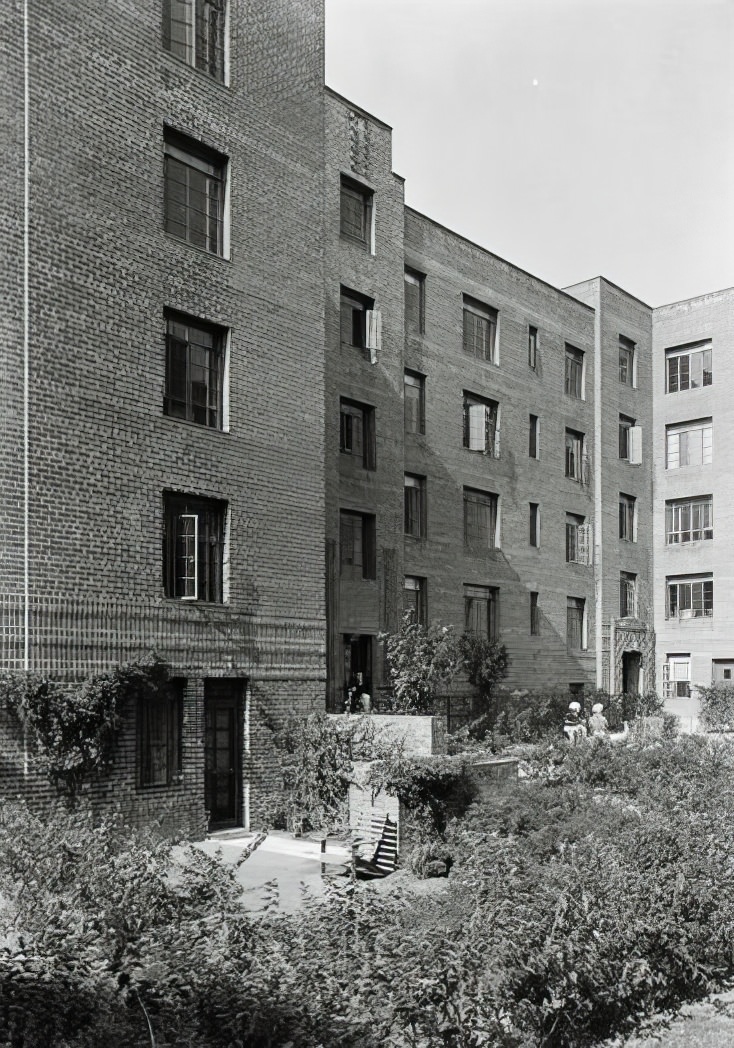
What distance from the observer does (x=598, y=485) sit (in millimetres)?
40000

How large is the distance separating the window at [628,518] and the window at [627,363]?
466 cm

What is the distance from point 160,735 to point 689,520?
30524 millimetres

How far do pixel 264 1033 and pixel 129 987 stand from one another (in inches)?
39.6

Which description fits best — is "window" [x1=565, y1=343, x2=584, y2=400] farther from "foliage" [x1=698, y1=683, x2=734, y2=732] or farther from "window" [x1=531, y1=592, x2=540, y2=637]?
"foliage" [x1=698, y1=683, x2=734, y2=732]

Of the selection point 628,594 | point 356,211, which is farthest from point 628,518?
point 356,211

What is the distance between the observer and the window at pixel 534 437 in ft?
120

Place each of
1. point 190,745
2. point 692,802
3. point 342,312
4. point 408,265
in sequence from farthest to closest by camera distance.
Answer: point 408,265
point 342,312
point 190,745
point 692,802

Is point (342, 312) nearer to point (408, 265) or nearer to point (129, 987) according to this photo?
point (408, 265)

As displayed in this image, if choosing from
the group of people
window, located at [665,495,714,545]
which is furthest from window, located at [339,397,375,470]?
window, located at [665,495,714,545]

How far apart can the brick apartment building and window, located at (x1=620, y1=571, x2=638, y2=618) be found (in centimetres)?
1378

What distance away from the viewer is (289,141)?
21.4 meters

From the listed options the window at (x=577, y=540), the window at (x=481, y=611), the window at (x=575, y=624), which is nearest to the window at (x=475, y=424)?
the window at (x=481, y=611)

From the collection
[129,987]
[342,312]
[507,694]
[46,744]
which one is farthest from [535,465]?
[129,987]

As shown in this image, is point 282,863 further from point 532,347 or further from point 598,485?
point 598,485
